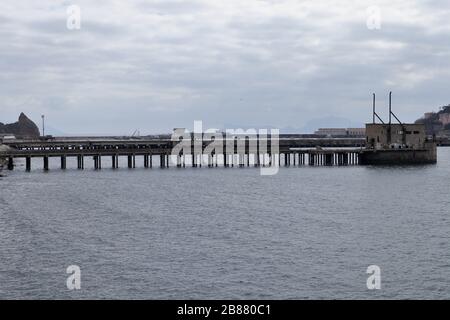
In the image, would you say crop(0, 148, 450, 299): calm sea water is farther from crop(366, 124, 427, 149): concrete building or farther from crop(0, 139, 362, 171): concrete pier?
crop(366, 124, 427, 149): concrete building

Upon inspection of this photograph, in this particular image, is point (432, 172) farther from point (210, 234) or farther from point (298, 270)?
point (298, 270)

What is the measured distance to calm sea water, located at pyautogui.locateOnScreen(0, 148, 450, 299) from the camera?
114 feet

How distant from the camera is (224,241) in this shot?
156 feet

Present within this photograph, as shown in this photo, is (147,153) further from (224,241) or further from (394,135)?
(224,241)

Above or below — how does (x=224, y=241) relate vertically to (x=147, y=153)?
below

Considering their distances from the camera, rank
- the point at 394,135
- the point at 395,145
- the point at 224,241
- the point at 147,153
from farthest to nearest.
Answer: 1. the point at 395,145
2. the point at 394,135
3. the point at 147,153
4. the point at 224,241

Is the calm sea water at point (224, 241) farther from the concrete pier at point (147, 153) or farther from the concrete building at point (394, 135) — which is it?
the concrete building at point (394, 135)

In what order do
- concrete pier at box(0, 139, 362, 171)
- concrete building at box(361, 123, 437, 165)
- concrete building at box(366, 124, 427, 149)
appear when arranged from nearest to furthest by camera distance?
concrete pier at box(0, 139, 362, 171), concrete building at box(361, 123, 437, 165), concrete building at box(366, 124, 427, 149)

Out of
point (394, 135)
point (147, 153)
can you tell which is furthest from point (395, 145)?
point (147, 153)

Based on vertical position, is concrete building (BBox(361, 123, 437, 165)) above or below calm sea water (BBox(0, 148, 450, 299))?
above

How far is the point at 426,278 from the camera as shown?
36.4 m

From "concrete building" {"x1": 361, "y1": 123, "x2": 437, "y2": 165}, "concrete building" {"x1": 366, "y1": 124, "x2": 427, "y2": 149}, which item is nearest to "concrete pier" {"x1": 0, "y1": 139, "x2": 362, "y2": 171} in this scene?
"concrete building" {"x1": 361, "y1": 123, "x2": 437, "y2": 165}
